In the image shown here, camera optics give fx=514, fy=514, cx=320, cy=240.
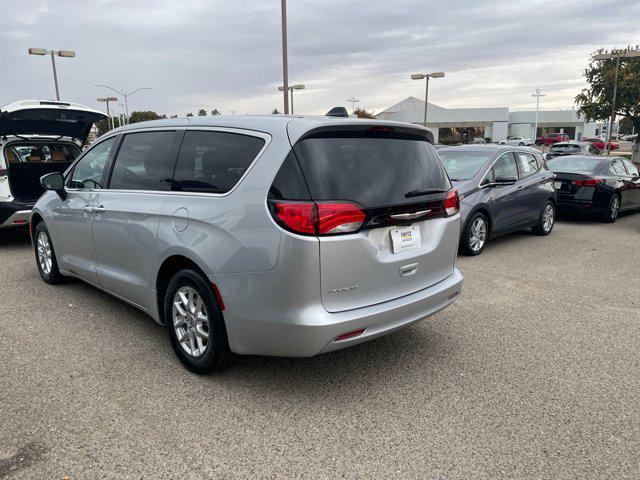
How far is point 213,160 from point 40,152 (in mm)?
6329

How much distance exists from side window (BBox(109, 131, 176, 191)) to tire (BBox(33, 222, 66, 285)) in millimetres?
1813

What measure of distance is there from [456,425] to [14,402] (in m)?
2.74

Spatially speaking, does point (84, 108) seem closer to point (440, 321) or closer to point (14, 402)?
point (14, 402)

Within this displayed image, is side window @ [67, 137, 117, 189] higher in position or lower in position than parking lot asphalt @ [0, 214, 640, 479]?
higher

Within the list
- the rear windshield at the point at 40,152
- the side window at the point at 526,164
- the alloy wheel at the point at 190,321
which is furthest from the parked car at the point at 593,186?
the rear windshield at the point at 40,152

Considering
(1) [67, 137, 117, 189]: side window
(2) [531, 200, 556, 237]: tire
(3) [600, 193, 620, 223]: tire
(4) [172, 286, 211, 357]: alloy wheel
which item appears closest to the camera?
(4) [172, 286, 211, 357]: alloy wheel

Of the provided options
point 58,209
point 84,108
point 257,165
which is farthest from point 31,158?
point 257,165

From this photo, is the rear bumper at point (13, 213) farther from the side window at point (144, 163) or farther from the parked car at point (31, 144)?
the side window at point (144, 163)

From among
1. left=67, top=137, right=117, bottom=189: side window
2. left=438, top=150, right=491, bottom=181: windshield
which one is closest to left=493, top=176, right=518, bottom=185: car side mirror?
left=438, top=150, right=491, bottom=181: windshield

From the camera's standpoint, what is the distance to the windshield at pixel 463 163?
7836 millimetres

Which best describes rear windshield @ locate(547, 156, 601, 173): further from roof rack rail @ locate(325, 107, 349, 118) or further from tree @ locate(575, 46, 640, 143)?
tree @ locate(575, 46, 640, 143)

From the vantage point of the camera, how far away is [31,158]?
8.27 m

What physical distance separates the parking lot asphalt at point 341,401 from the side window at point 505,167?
3238 millimetres

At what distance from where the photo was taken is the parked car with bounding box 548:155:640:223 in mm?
10164
